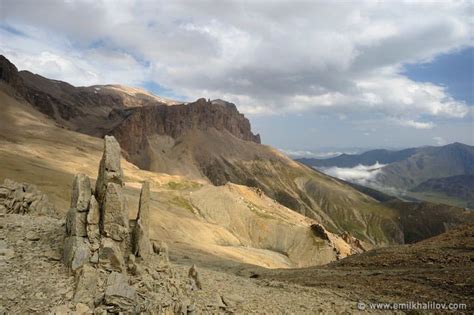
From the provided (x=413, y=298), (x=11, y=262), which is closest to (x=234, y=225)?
(x=413, y=298)

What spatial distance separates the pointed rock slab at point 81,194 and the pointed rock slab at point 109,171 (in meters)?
0.60

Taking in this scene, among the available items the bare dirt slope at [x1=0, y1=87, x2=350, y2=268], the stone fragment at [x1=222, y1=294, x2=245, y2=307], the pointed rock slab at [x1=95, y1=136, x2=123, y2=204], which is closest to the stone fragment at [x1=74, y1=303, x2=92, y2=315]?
the pointed rock slab at [x1=95, y1=136, x2=123, y2=204]

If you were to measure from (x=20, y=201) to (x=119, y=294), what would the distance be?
2081 cm

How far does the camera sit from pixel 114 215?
23344mm

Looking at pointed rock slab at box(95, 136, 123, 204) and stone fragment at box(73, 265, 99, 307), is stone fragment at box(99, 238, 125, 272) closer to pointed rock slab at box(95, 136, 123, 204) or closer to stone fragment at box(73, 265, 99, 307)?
stone fragment at box(73, 265, 99, 307)

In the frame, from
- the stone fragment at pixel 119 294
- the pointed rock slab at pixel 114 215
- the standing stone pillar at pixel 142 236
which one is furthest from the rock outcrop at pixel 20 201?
the stone fragment at pixel 119 294

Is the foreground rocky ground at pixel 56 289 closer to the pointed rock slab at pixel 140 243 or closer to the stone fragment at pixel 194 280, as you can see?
the stone fragment at pixel 194 280

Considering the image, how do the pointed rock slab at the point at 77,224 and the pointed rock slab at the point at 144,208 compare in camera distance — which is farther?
the pointed rock slab at the point at 144,208

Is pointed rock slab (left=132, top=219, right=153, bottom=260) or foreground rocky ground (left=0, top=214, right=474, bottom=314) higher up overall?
pointed rock slab (left=132, top=219, right=153, bottom=260)

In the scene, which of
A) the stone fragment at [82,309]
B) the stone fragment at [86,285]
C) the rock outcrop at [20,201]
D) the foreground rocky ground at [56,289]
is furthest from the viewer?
the rock outcrop at [20,201]

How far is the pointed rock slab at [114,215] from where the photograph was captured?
23.2 metres

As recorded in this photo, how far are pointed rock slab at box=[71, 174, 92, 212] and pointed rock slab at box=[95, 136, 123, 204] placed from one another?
23.8 inches

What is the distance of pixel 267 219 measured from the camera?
440 feet

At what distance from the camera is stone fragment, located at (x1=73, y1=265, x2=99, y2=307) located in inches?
704
